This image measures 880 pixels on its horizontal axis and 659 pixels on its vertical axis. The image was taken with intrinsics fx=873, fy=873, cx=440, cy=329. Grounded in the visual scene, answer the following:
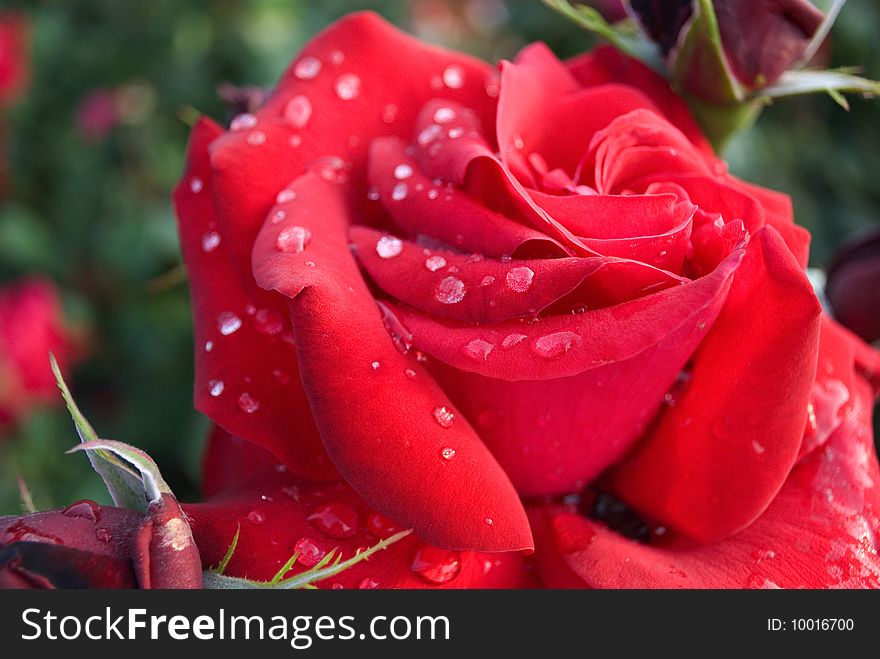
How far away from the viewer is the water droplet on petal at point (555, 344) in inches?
17.6

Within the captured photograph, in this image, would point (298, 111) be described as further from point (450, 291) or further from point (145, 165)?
point (145, 165)

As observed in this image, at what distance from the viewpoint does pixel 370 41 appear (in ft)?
2.07

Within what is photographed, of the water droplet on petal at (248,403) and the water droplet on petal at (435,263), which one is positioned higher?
the water droplet on petal at (435,263)

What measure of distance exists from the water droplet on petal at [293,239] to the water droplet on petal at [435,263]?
0.07 metres

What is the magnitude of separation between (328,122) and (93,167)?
140cm

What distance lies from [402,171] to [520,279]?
0.14 meters

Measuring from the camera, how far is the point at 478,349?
466 millimetres

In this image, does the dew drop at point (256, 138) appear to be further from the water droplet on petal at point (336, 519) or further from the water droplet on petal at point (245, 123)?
the water droplet on petal at point (336, 519)

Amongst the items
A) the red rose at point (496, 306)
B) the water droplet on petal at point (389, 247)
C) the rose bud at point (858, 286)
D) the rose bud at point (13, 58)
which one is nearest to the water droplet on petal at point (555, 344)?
the red rose at point (496, 306)

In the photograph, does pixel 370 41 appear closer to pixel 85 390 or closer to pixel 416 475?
pixel 416 475

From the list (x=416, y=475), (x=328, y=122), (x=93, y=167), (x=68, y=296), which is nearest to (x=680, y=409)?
(x=416, y=475)

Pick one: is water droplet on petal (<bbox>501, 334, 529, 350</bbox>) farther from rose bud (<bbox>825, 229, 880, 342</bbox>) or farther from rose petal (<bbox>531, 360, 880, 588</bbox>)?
rose bud (<bbox>825, 229, 880, 342</bbox>)

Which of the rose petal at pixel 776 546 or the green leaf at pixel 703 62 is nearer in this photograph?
the rose petal at pixel 776 546

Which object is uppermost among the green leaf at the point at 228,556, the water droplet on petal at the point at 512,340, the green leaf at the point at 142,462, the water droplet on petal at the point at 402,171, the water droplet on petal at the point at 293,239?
the water droplet on petal at the point at 402,171
